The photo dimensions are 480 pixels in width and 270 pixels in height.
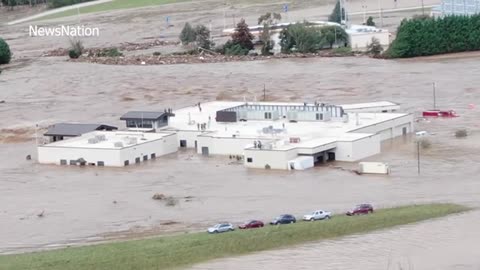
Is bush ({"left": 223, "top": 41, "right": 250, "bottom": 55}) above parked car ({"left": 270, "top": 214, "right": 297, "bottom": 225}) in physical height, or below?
above

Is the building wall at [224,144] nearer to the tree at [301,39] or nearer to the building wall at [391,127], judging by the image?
the building wall at [391,127]

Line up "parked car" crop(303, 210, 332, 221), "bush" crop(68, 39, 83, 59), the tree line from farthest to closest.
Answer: the tree line → "bush" crop(68, 39, 83, 59) → "parked car" crop(303, 210, 332, 221)

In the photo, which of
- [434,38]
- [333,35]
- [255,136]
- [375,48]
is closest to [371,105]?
[255,136]

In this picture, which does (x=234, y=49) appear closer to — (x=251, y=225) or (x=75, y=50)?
(x=75, y=50)

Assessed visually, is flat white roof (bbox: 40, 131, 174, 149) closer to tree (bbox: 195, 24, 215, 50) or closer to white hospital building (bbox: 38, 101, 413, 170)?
white hospital building (bbox: 38, 101, 413, 170)

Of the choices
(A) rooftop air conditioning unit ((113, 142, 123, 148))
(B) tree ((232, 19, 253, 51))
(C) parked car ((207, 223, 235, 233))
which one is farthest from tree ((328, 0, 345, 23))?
(C) parked car ((207, 223, 235, 233))

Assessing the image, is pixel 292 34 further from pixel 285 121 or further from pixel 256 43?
pixel 285 121
